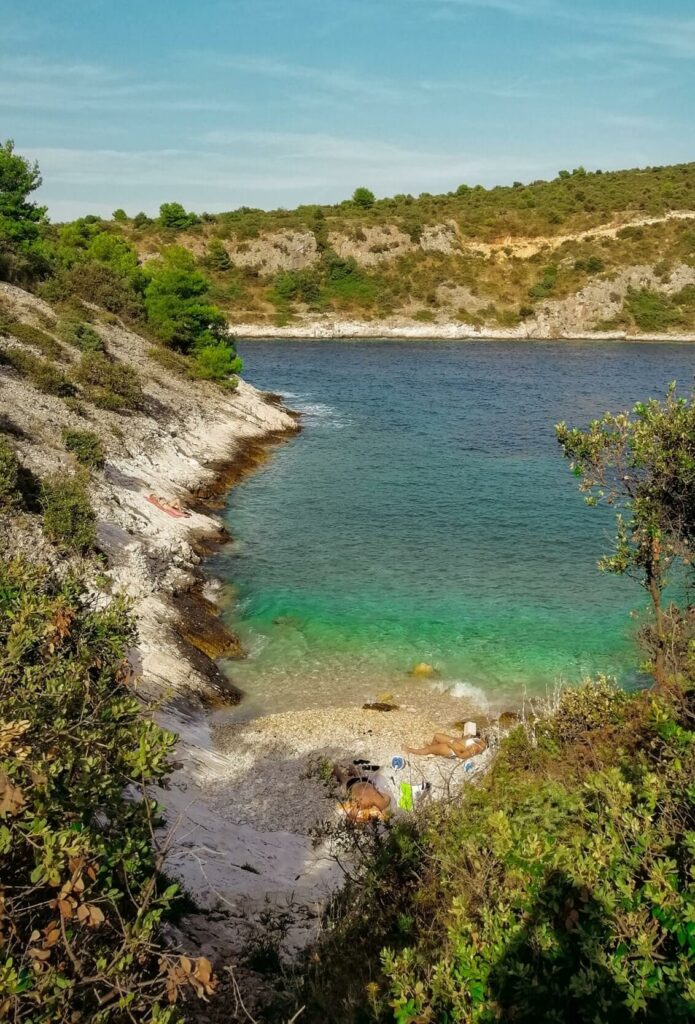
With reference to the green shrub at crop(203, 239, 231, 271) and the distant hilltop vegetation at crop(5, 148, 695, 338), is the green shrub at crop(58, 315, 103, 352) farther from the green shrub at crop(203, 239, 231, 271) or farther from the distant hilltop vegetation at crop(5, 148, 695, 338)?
the green shrub at crop(203, 239, 231, 271)

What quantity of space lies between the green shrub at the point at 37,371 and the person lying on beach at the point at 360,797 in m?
26.1

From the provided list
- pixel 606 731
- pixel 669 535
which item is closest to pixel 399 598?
pixel 669 535

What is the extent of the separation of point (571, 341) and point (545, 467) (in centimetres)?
7653

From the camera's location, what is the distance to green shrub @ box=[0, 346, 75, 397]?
3569 centimetres

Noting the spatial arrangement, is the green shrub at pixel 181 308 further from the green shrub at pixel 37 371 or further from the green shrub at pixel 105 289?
the green shrub at pixel 37 371

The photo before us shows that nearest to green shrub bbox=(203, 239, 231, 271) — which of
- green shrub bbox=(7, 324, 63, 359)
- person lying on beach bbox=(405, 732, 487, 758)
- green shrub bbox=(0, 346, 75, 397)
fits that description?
green shrub bbox=(7, 324, 63, 359)

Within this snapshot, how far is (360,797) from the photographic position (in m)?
15.9

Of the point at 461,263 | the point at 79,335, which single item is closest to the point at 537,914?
the point at 79,335

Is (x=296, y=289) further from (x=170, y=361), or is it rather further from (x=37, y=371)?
(x=37, y=371)

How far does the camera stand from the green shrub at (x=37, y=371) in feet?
117

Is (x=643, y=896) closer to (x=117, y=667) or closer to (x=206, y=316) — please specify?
(x=117, y=667)

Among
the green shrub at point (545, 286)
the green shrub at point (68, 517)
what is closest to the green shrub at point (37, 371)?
the green shrub at point (68, 517)

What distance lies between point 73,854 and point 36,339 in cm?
3971

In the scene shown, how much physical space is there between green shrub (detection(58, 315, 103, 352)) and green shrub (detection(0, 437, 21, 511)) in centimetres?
2221
